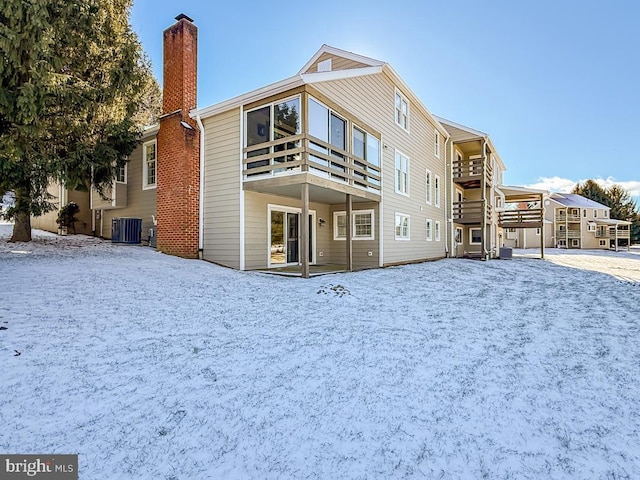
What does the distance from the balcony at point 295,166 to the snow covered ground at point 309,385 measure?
401 centimetres

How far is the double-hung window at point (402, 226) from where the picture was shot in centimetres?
1484

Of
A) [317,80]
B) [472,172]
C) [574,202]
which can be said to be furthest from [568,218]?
[317,80]

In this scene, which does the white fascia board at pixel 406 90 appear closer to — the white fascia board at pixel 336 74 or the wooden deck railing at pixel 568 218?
the white fascia board at pixel 336 74

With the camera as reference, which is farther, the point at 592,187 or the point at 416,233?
the point at 592,187

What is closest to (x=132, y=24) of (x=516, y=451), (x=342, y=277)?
(x=342, y=277)

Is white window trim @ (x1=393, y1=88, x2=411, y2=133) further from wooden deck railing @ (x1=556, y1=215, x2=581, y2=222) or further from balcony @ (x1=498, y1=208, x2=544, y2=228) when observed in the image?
wooden deck railing @ (x1=556, y1=215, x2=581, y2=222)

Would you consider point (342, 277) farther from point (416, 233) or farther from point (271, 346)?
point (416, 233)

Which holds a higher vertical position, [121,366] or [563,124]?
[563,124]

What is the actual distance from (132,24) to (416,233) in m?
14.3

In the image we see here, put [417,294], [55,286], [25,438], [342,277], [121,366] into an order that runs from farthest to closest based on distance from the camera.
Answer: [342,277] < [417,294] < [55,286] < [121,366] < [25,438]

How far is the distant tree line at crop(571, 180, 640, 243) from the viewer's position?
51.2 meters

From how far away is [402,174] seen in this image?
50.4 ft

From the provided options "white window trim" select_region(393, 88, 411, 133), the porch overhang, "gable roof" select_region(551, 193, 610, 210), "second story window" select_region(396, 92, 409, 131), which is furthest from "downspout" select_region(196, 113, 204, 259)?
"gable roof" select_region(551, 193, 610, 210)

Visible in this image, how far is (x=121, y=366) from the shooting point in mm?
3785
